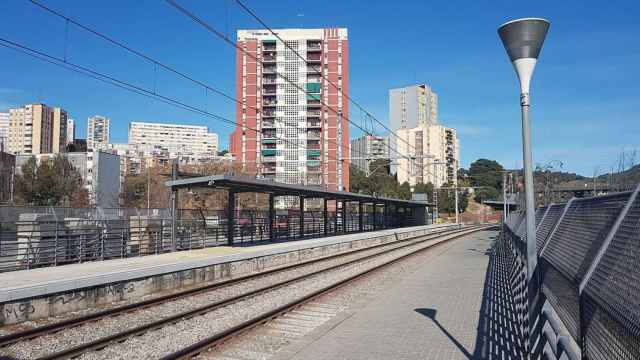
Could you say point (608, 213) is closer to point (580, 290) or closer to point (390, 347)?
point (580, 290)

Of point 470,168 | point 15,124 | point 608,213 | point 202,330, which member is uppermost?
point 15,124

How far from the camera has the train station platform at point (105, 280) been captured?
1070 centimetres

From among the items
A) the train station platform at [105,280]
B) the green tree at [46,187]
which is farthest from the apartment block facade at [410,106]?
the train station platform at [105,280]

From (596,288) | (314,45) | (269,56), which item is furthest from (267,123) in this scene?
(596,288)

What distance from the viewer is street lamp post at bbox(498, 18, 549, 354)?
542 centimetres

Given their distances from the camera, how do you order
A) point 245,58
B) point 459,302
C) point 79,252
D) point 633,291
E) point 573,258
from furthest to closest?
point 245,58
point 79,252
point 459,302
point 573,258
point 633,291

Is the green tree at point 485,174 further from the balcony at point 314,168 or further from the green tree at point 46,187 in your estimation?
the green tree at point 46,187

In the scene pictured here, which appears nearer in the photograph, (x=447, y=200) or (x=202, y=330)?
(x=202, y=330)

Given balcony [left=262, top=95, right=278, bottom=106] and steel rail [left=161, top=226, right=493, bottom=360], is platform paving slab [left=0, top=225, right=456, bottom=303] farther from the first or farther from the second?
balcony [left=262, top=95, right=278, bottom=106]

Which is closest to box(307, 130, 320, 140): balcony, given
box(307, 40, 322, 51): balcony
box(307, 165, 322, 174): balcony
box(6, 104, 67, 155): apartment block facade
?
box(307, 165, 322, 174): balcony

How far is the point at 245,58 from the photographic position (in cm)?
8881

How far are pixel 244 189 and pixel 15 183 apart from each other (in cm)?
4556

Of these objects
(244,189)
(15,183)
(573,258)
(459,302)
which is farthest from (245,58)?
(573,258)

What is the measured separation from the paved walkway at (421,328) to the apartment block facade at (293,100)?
239 ft
